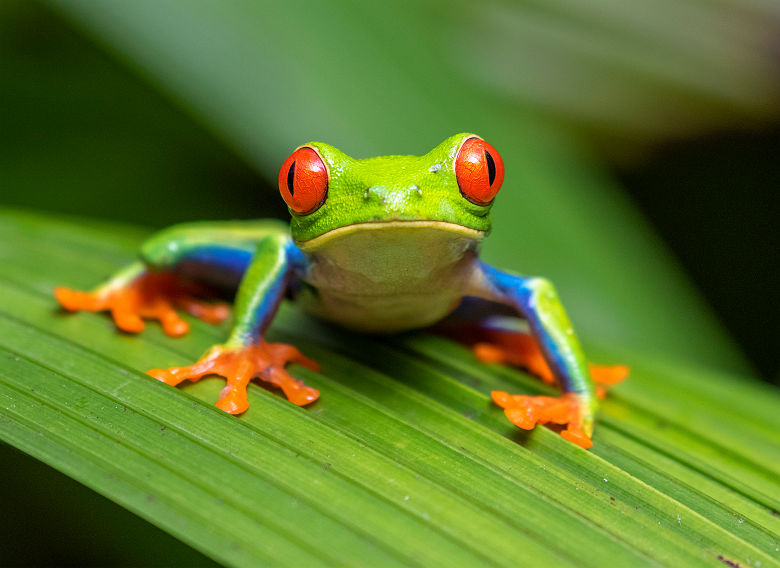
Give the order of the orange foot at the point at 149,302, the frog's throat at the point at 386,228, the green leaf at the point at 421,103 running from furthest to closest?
the green leaf at the point at 421,103 < the orange foot at the point at 149,302 < the frog's throat at the point at 386,228

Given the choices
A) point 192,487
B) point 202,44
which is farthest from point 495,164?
point 202,44

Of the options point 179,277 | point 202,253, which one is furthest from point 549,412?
point 179,277

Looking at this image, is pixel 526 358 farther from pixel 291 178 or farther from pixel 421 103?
pixel 421 103

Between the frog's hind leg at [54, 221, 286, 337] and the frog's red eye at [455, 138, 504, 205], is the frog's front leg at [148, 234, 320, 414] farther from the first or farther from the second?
the frog's red eye at [455, 138, 504, 205]

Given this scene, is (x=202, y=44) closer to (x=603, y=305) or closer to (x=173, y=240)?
(x=173, y=240)

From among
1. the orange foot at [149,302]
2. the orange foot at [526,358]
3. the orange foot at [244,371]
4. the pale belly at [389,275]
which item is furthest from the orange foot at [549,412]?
the orange foot at [149,302]

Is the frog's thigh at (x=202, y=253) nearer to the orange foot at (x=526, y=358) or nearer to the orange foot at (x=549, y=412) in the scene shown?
the orange foot at (x=526, y=358)
